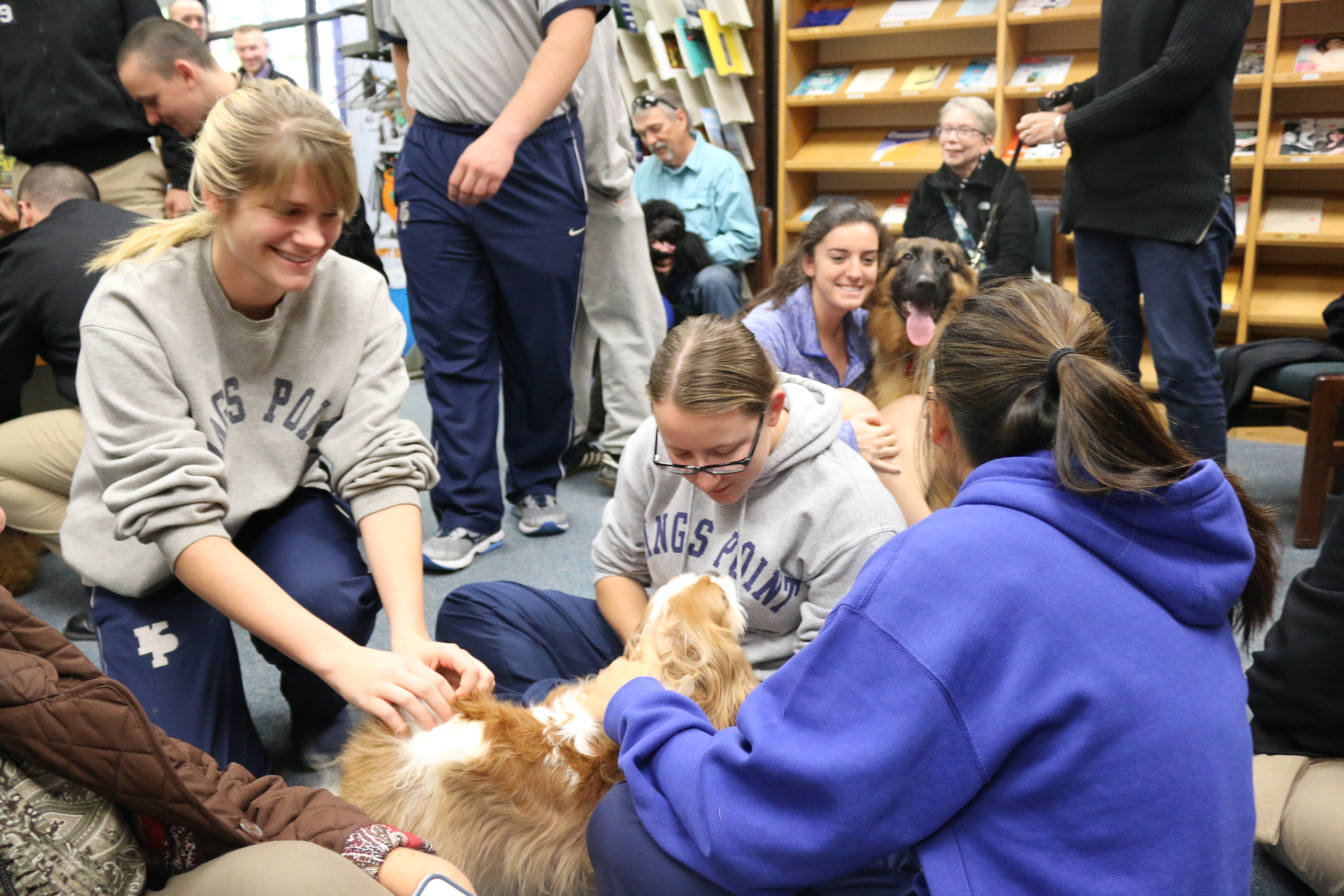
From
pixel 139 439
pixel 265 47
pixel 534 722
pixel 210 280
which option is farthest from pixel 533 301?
pixel 265 47

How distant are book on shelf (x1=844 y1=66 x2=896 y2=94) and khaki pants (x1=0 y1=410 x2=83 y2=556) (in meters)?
4.33

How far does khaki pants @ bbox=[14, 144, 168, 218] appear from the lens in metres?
3.24

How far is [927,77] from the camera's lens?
5379mm

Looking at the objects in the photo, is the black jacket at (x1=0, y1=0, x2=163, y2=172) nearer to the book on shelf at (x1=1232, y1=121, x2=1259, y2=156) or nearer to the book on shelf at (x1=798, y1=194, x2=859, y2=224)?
the book on shelf at (x1=798, y1=194, x2=859, y2=224)

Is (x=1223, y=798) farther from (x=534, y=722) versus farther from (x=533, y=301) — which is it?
(x=533, y=301)

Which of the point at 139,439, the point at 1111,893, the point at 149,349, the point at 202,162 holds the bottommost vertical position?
the point at 1111,893

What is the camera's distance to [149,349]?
159cm

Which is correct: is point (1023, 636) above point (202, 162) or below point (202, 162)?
below

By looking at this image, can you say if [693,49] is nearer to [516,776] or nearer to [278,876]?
[516,776]

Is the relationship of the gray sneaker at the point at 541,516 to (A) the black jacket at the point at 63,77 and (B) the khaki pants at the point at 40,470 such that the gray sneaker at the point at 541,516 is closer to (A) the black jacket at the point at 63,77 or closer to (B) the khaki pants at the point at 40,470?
(B) the khaki pants at the point at 40,470

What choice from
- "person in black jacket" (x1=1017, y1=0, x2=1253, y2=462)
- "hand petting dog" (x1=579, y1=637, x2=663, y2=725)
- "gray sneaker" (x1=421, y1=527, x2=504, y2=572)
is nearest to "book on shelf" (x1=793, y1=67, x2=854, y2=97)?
"person in black jacket" (x1=1017, y1=0, x2=1253, y2=462)

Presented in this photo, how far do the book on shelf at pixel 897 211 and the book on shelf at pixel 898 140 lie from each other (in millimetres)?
291

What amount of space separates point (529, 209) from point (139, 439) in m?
1.59

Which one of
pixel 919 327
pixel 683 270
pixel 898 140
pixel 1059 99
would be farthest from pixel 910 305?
pixel 898 140
